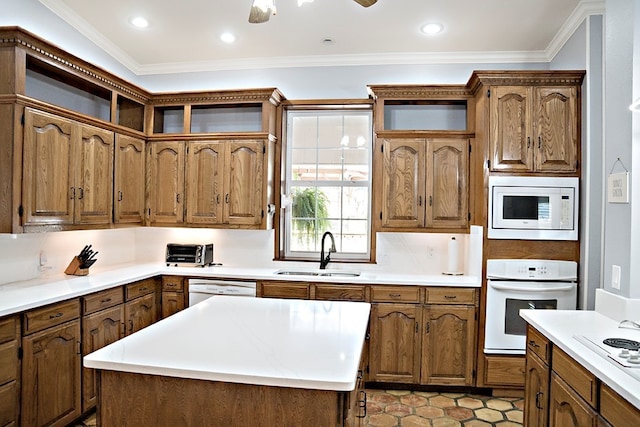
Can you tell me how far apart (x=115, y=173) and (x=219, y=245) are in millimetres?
1216

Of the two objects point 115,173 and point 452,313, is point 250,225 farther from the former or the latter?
point 452,313

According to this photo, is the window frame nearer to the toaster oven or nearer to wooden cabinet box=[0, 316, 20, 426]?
the toaster oven

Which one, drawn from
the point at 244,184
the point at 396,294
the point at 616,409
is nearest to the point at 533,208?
the point at 396,294

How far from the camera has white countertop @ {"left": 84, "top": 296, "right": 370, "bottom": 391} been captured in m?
1.44

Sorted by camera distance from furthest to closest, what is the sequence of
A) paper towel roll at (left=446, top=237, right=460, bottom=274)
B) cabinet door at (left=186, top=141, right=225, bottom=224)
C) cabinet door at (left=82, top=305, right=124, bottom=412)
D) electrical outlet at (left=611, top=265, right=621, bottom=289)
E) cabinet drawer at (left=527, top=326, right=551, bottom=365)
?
cabinet door at (left=186, top=141, right=225, bottom=224) < paper towel roll at (left=446, top=237, right=460, bottom=274) < cabinet door at (left=82, top=305, right=124, bottom=412) < electrical outlet at (left=611, top=265, right=621, bottom=289) < cabinet drawer at (left=527, top=326, right=551, bottom=365)

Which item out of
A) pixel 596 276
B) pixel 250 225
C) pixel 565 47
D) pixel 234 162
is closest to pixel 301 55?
pixel 234 162

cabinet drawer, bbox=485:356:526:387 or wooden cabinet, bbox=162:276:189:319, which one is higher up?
wooden cabinet, bbox=162:276:189:319

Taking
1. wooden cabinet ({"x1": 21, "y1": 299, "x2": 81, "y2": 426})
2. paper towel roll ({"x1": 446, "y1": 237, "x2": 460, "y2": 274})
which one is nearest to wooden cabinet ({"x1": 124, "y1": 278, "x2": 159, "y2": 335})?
wooden cabinet ({"x1": 21, "y1": 299, "x2": 81, "y2": 426})

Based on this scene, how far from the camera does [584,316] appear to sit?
237 cm

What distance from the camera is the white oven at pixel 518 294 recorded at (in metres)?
3.25

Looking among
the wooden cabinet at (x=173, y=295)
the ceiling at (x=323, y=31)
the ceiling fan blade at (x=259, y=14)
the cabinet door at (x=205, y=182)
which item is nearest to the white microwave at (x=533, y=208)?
the ceiling at (x=323, y=31)

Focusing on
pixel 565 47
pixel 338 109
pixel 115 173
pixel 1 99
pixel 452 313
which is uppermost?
pixel 565 47

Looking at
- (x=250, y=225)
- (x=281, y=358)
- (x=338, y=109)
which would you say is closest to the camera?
Result: (x=281, y=358)

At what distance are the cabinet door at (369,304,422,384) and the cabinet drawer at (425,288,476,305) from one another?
0.45 feet
